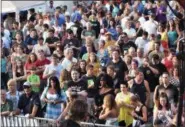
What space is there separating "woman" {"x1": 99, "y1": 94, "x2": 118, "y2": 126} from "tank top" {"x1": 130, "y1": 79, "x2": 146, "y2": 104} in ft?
2.05

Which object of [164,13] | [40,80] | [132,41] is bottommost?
[40,80]

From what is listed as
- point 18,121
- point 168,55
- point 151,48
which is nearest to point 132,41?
point 151,48

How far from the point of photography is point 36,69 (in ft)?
37.3

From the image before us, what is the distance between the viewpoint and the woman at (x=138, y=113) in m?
8.75

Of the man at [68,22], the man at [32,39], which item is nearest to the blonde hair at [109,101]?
the man at [32,39]

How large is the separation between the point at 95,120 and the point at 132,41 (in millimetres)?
3918

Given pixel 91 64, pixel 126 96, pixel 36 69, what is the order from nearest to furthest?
pixel 126 96 → pixel 91 64 → pixel 36 69

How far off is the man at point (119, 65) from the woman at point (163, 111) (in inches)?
61.9

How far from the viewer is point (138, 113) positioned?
347 inches

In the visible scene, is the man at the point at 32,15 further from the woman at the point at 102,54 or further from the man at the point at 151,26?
the woman at the point at 102,54

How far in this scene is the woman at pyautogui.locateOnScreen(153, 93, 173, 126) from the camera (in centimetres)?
829

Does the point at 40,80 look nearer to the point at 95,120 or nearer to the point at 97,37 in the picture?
the point at 95,120

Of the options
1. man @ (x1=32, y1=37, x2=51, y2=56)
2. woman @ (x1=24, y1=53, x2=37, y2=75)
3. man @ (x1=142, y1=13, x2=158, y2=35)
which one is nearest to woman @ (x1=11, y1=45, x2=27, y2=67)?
man @ (x1=32, y1=37, x2=51, y2=56)

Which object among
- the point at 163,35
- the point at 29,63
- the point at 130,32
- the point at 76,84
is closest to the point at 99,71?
the point at 76,84
